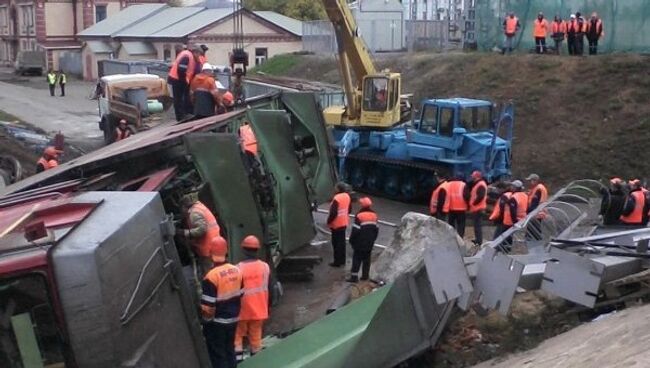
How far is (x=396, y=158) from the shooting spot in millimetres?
20984

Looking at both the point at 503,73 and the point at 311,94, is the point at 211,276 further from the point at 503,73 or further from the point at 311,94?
the point at 503,73

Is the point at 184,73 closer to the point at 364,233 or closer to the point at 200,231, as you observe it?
the point at 364,233

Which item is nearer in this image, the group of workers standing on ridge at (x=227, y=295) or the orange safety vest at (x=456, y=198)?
the group of workers standing on ridge at (x=227, y=295)

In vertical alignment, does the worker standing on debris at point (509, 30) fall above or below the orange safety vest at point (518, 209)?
above

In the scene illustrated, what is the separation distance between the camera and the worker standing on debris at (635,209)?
13758 mm

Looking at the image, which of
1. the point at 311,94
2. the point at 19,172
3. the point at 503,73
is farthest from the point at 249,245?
the point at 503,73

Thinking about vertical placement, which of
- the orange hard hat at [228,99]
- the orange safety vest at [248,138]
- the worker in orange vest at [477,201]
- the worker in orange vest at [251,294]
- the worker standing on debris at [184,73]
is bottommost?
the worker in orange vest at [477,201]

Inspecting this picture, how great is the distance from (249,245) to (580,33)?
21909 mm

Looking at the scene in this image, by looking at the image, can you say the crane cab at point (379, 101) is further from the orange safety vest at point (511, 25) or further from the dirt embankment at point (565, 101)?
the orange safety vest at point (511, 25)

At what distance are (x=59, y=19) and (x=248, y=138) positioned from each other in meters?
52.6

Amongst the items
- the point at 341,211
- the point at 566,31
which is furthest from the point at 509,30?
the point at 341,211

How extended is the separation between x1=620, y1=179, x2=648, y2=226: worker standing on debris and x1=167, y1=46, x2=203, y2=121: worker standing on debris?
21.6 feet

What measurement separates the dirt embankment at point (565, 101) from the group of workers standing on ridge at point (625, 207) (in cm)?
863

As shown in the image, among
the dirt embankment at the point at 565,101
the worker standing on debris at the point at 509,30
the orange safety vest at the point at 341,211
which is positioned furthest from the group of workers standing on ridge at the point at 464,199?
the worker standing on debris at the point at 509,30
